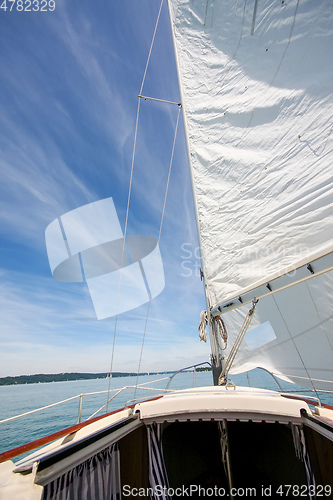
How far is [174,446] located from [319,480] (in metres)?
1.58

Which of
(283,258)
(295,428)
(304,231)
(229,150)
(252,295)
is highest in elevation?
(229,150)

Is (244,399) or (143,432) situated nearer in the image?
(244,399)

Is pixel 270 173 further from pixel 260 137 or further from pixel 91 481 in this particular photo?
pixel 91 481

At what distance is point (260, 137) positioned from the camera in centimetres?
363

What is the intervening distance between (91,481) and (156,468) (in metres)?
1.17

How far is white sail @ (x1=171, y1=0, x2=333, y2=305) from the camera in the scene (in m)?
2.88

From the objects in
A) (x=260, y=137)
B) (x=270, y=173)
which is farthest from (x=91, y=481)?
(x=260, y=137)

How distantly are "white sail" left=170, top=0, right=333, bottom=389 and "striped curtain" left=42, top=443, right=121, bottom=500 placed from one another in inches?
93.8

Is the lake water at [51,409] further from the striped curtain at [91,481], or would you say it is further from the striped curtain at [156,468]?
the striped curtain at [91,481]

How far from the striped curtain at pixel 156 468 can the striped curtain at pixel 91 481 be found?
0.54 meters

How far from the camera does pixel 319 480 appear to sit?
2.31 m

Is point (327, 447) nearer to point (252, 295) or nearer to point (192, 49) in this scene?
point (252, 295)

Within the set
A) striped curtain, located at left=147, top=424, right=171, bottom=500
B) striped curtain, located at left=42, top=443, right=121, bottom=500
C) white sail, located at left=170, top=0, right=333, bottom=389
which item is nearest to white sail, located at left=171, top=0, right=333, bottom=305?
white sail, located at left=170, top=0, right=333, bottom=389

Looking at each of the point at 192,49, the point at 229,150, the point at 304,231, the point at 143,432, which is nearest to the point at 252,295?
the point at 304,231
